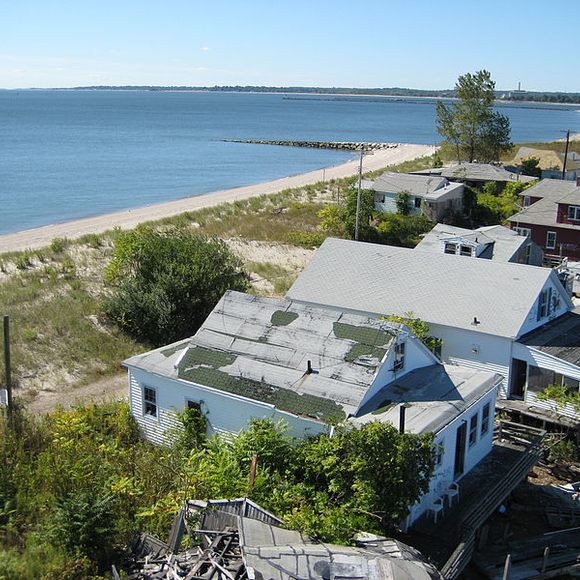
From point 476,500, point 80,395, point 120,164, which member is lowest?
point 80,395

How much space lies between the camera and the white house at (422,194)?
5588 centimetres

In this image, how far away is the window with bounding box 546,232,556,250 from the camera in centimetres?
4566

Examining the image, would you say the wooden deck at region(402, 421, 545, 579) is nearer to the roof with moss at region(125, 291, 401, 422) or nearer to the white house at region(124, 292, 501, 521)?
the white house at region(124, 292, 501, 521)

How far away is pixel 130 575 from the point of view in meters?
12.4

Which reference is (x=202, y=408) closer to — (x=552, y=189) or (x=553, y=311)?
(x=553, y=311)

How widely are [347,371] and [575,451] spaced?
7.99 m

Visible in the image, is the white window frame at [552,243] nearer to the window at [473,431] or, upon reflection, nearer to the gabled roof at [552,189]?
the gabled roof at [552,189]

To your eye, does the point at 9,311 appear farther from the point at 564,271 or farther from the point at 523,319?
the point at 564,271

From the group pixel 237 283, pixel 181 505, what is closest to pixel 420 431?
pixel 181 505

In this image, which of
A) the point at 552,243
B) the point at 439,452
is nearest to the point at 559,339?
the point at 439,452

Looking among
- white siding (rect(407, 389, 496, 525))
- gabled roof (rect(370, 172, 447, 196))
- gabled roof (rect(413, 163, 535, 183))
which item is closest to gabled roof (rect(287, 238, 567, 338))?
white siding (rect(407, 389, 496, 525))

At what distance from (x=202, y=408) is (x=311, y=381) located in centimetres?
315

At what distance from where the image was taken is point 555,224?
149 ft

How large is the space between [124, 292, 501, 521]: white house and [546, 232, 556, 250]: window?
27816 millimetres
